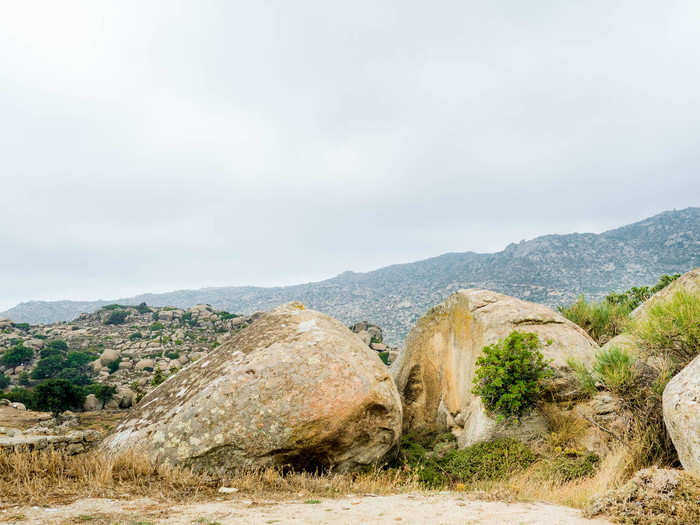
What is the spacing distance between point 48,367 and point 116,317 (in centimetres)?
3564

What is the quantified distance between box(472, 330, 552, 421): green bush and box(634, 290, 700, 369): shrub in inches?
97.2

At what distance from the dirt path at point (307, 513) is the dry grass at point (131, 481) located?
540mm

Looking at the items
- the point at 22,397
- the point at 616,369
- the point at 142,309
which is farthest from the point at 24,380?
the point at 616,369

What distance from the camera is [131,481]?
7113 millimetres

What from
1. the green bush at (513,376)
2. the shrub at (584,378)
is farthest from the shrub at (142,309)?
the shrub at (584,378)

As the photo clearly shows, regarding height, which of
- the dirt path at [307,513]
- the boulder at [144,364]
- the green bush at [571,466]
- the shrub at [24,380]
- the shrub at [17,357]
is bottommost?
the shrub at [24,380]

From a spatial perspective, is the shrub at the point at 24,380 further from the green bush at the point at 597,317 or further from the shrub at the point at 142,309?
the green bush at the point at 597,317

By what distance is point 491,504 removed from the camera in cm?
607

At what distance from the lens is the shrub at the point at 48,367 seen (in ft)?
159

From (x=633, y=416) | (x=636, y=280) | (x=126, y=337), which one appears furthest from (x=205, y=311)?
(x=636, y=280)

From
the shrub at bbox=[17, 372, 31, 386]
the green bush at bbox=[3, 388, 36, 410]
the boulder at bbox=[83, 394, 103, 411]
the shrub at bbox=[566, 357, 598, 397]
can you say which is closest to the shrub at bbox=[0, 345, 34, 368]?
the shrub at bbox=[17, 372, 31, 386]

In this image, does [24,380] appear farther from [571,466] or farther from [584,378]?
[584,378]

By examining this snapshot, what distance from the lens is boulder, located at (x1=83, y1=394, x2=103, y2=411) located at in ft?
103

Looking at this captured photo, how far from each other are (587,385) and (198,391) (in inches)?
389
